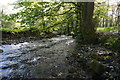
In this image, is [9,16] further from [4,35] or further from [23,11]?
[4,35]

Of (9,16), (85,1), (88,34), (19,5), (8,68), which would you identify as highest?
(85,1)

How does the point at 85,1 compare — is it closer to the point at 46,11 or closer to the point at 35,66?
the point at 46,11

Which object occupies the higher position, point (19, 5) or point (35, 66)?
point (19, 5)

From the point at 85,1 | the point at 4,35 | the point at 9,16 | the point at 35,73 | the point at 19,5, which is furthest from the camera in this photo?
the point at 4,35

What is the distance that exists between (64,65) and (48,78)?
2.93ft

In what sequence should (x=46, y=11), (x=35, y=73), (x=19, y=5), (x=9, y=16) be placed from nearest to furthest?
(x=35, y=73) < (x=9, y=16) < (x=19, y=5) < (x=46, y=11)

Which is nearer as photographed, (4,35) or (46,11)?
(46,11)

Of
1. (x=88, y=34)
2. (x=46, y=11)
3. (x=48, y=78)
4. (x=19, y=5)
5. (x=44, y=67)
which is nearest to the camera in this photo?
(x=48, y=78)

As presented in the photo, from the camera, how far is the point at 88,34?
713cm

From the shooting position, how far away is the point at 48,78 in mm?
2691

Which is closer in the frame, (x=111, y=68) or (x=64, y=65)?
(x=111, y=68)

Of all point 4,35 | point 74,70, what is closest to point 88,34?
point 74,70

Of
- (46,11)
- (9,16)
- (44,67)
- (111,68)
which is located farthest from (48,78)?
(46,11)

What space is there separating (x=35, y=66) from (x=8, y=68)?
0.80 metres
